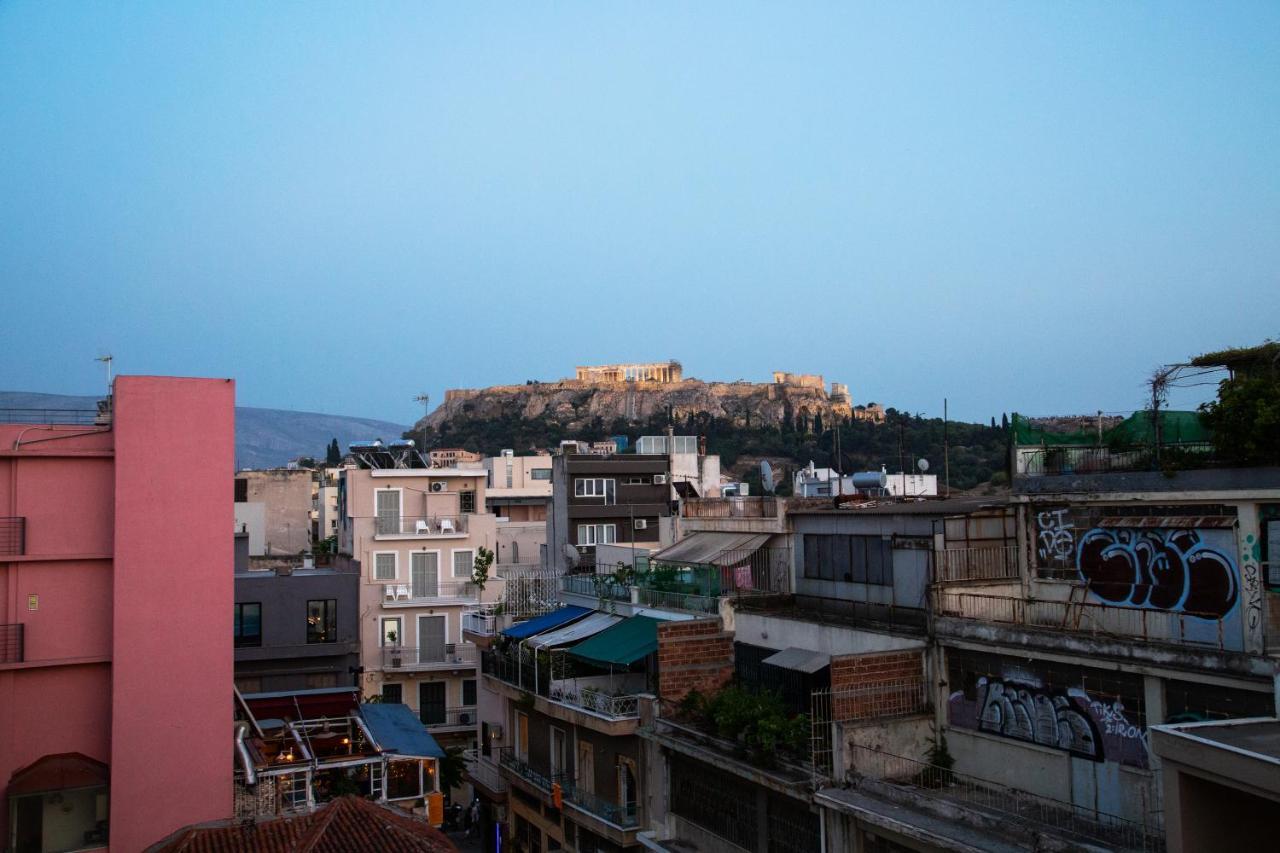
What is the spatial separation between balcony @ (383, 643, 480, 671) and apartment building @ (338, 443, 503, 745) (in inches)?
1.3

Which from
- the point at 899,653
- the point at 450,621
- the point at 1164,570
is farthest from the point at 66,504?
the point at 450,621

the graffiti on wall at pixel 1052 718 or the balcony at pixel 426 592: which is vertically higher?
the graffiti on wall at pixel 1052 718

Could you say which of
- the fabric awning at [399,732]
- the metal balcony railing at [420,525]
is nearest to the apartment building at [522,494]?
the metal balcony railing at [420,525]

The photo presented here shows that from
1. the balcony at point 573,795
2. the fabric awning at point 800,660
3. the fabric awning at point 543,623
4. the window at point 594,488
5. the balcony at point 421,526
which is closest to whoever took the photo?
the fabric awning at point 800,660

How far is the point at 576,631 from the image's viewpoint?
23.6m

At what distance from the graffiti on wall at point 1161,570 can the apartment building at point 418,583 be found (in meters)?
24.4

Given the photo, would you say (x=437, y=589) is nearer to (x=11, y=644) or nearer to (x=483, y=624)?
(x=483, y=624)

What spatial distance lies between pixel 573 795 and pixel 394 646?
14810 mm

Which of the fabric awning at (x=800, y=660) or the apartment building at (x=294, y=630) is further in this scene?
the apartment building at (x=294, y=630)

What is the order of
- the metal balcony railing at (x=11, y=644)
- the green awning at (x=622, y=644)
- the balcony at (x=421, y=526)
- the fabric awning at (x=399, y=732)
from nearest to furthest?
the metal balcony railing at (x=11, y=644)
the fabric awning at (x=399, y=732)
the green awning at (x=622, y=644)
the balcony at (x=421, y=526)

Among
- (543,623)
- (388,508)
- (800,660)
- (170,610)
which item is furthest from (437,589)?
(800,660)

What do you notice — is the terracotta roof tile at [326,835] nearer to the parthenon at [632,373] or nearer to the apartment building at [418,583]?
the apartment building at [418,583]

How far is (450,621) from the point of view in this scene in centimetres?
3616

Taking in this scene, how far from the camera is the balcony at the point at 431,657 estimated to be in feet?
115
